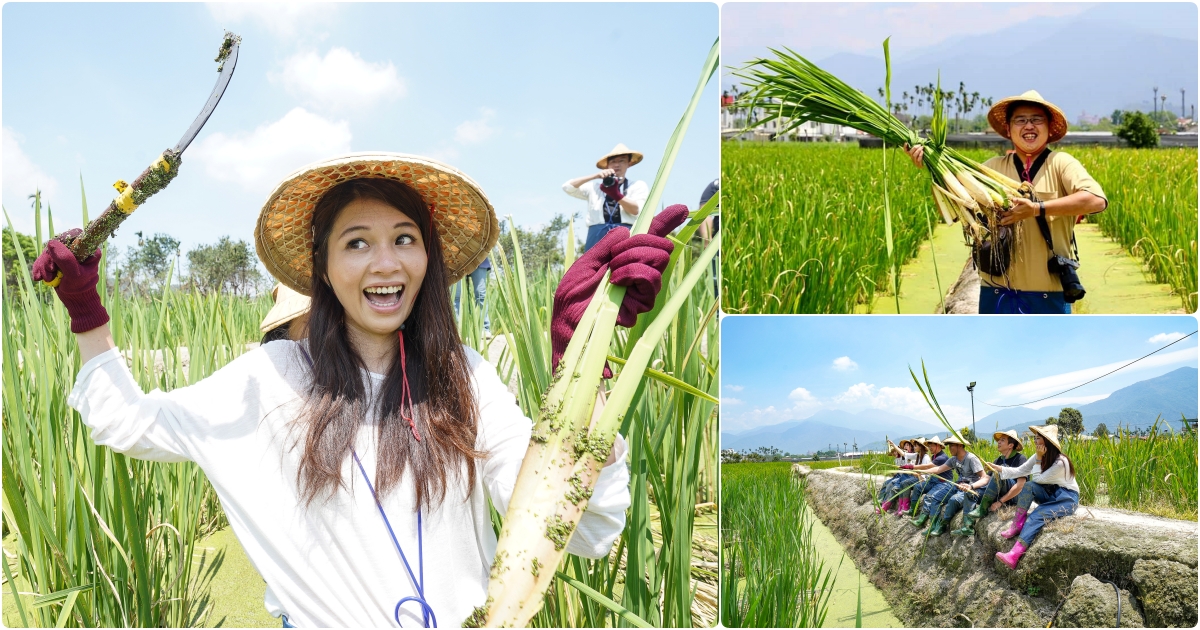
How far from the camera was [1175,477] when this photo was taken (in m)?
1.40

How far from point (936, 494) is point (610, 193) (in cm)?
200

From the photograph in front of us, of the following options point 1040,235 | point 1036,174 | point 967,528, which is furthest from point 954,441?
point 1036,174

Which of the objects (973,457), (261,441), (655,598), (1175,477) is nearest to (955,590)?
(973,457)

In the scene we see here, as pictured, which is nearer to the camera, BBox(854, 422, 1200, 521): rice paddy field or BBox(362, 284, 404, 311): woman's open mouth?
BBox(362, 284, 404, 311): woman's open mouth

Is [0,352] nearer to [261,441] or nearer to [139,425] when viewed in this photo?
[139,425]

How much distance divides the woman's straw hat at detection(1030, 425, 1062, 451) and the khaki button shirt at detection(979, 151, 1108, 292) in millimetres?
368

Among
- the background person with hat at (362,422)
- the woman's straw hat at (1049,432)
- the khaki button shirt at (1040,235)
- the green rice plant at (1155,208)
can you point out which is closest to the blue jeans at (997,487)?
the woman's straw hat at (1049,432)

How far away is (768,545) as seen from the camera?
1497 mm

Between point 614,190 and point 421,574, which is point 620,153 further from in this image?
point 421,574

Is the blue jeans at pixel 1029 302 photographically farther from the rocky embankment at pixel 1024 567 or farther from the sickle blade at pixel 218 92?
the sickle blade at pixel 218 92

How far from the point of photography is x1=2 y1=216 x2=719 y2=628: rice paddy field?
3.56ft

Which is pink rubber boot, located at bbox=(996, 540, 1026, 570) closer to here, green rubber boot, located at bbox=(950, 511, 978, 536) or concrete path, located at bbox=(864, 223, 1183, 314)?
green rubber boot, located at bbox=(950, 511, 978, 536)

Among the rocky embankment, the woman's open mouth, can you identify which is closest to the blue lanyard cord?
the woman's open mouth

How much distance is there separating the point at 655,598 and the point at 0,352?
137 centimetres
